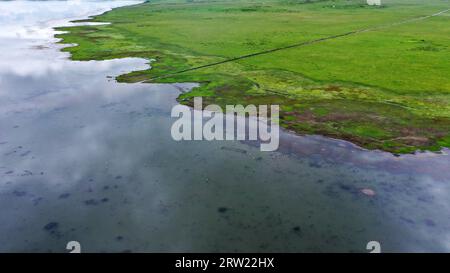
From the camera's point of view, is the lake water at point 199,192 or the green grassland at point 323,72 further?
the green grassland at point 323,72

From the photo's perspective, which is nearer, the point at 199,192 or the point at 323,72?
the point at 199,192

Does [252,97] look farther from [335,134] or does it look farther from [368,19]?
[368,19]

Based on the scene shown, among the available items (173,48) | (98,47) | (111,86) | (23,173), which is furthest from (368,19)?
(23,173)

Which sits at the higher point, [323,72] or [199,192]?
[323,72]

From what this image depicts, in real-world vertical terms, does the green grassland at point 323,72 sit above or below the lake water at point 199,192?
above
